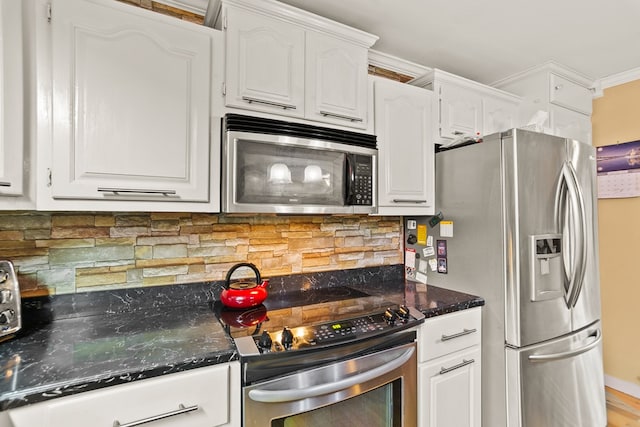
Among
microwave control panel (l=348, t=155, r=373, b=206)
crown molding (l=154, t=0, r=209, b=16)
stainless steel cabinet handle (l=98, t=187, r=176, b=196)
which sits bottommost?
stainless steel cabinet handle (l=98, t=187, r=176, b=196)

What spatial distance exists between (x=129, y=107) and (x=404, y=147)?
140 centimetres

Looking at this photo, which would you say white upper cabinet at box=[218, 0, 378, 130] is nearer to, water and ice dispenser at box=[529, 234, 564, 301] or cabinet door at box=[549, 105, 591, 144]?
water and ice dispenser at box=[529, 234, 564, 301]

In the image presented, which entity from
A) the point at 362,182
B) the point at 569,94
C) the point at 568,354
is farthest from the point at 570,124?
the point at 362,182

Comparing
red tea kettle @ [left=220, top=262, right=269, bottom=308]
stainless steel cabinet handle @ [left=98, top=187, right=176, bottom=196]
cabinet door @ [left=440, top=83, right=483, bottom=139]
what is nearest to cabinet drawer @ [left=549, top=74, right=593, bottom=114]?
cabinet door @ [left=440, top=83, right=483, bottom=139]

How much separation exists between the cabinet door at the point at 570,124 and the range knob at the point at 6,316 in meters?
3.18

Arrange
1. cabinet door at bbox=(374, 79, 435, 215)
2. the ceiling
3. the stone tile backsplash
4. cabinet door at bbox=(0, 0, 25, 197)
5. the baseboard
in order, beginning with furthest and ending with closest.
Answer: the baseboard < cabinet door at bbox=(374, 79, 435, 215) < the ceiling < the stone tile backsplash < cabinet door at bbox=(0, 0, 25, 197)

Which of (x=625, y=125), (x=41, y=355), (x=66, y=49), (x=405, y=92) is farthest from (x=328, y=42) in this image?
(x=625, y=125)

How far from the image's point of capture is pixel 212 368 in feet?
3.34

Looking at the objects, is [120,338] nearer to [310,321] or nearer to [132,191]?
[132,191]

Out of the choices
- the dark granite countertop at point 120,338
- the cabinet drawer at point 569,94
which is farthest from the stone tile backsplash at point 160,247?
the cabinet drawer at point 569,94

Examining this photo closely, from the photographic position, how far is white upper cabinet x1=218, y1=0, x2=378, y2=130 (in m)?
1.39

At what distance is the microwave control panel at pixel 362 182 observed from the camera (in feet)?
5.30

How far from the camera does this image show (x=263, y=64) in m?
1.44

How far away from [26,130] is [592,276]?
2828mm
